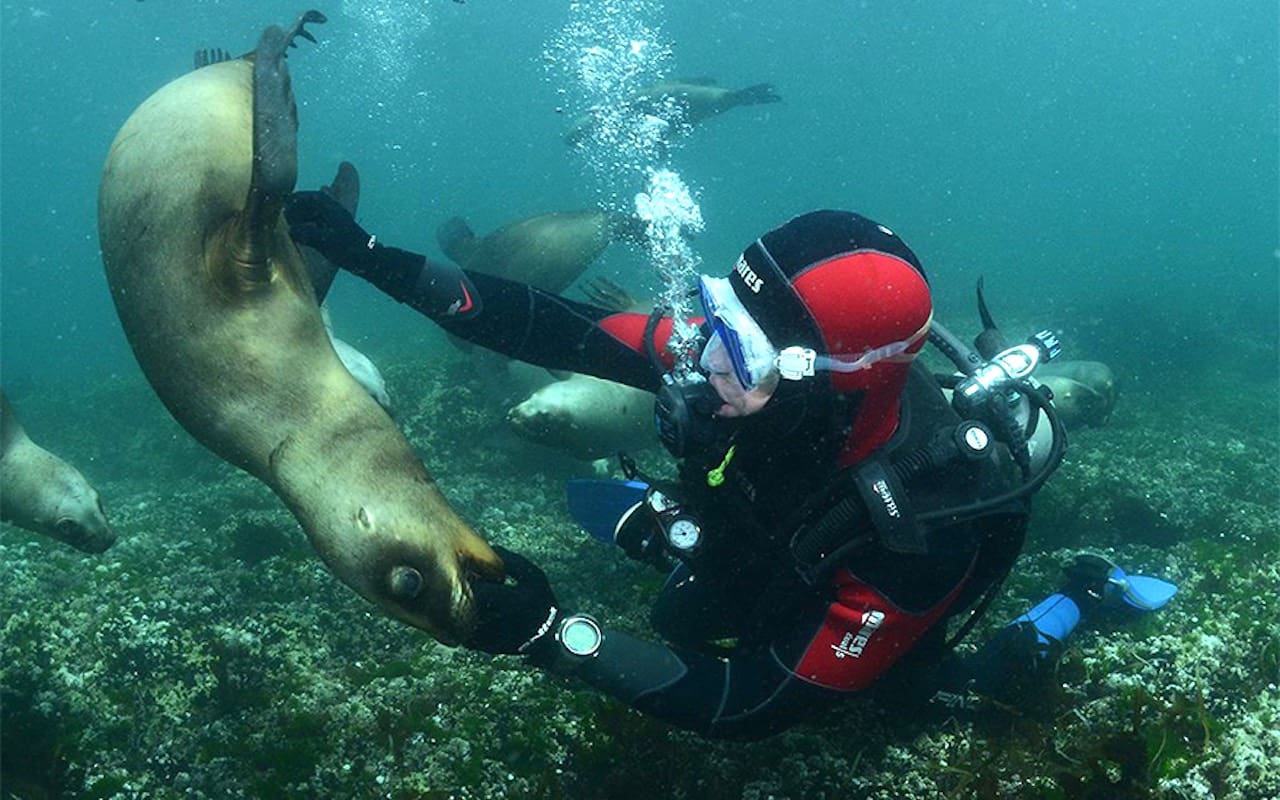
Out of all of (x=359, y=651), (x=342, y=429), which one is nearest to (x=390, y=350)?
(x=359, y=651)

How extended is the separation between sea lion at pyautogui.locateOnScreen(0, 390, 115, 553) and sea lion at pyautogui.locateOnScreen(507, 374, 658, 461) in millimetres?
2684

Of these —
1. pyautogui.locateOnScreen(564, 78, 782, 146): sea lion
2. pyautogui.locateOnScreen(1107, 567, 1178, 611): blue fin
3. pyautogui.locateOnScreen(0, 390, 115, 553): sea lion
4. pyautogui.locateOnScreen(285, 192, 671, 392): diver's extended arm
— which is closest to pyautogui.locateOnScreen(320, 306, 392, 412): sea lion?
pyautogui.locateOnScreen(285, 192, 671, 392): diver's extended arm

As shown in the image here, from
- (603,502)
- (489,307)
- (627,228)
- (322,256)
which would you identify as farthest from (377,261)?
(627,228)

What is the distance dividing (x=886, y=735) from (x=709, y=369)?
173 cm

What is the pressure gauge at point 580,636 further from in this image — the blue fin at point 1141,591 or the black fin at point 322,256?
the blue fin at point 1141,591

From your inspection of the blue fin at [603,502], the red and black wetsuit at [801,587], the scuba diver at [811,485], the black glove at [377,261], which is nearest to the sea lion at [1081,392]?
the blue fin at [603,502]

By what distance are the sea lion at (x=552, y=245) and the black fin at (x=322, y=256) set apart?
490 cm

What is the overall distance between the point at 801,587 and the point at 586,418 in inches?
144

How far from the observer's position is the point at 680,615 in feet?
12.0

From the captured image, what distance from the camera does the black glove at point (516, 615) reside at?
2.50 meters

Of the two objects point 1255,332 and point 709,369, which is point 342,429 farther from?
point 1255,332

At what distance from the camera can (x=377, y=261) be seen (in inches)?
127

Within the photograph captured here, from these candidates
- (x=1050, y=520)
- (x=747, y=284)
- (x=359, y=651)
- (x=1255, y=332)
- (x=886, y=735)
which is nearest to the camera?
(x=747, y=284)

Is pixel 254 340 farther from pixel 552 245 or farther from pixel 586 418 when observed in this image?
pixel 552 245
